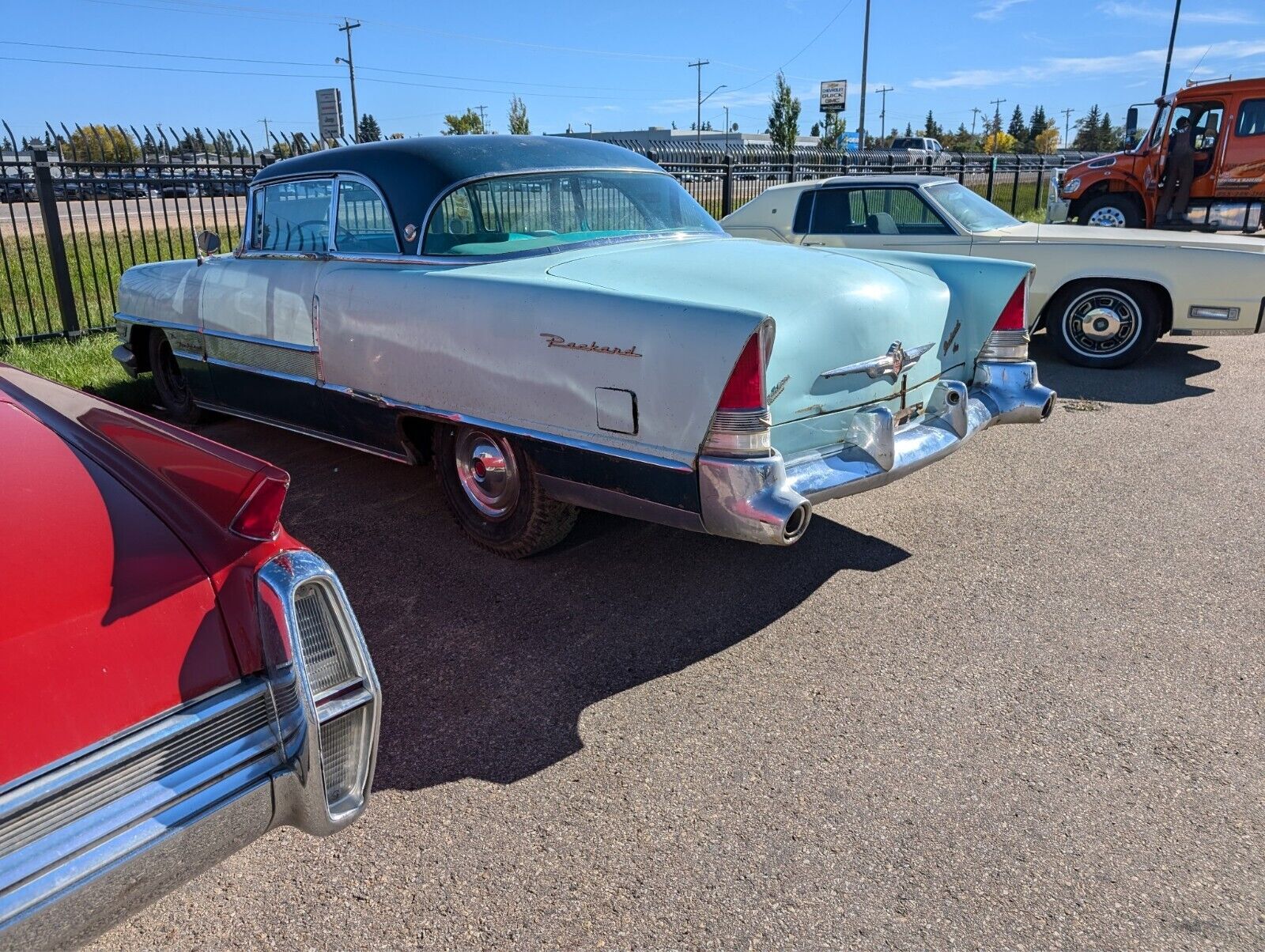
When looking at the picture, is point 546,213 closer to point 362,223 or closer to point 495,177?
point 495,177

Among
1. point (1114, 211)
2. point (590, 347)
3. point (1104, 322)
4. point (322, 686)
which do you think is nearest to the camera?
point (322, 686)

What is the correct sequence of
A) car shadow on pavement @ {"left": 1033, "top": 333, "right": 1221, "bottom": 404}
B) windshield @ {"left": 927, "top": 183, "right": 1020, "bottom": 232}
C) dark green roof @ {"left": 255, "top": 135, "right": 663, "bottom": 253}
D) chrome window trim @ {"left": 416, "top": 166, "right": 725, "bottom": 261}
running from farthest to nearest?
windshield @ {"left": 927, "top": 183, "right": 1020, "bottom": 232}
car shadow on pavement @ {"left": 1033, "top": 333, "right": 1221, "bottom": 404}
dark green roof @ {"left": 255, "top": 135, "right": 663, "bottom": 253}
chrome window trim @ {"left": 416, "top": 166, "right": 725, "bottom": 261}

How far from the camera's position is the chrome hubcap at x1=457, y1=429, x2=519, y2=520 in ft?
12.1

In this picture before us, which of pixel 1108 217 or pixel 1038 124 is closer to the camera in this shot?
pixel 1108 217

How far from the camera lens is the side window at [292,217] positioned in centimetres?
438

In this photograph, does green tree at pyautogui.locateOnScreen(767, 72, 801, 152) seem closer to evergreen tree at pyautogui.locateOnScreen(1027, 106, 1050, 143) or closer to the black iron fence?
the black iron fence

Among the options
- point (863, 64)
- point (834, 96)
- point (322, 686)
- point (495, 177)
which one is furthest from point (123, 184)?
point (863, 64)

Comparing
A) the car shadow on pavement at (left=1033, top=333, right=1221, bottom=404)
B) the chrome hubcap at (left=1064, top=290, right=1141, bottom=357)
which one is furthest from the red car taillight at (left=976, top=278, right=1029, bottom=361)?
the chrome hubcap at (left=1064, top=290, right=1141, bottom=357)

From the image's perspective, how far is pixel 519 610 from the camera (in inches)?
137

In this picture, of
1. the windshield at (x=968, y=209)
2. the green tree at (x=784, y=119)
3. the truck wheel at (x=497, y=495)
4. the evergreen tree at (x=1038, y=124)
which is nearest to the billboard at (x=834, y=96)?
the green tree at (x=784, y=119)

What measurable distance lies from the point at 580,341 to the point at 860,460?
1.11 meters

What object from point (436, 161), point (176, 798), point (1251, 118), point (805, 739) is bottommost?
point (805, 739)

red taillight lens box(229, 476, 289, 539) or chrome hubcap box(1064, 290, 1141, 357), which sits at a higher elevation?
red taillight lens box(229, 476, 289, 539)

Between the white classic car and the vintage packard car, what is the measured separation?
11.1 feet
